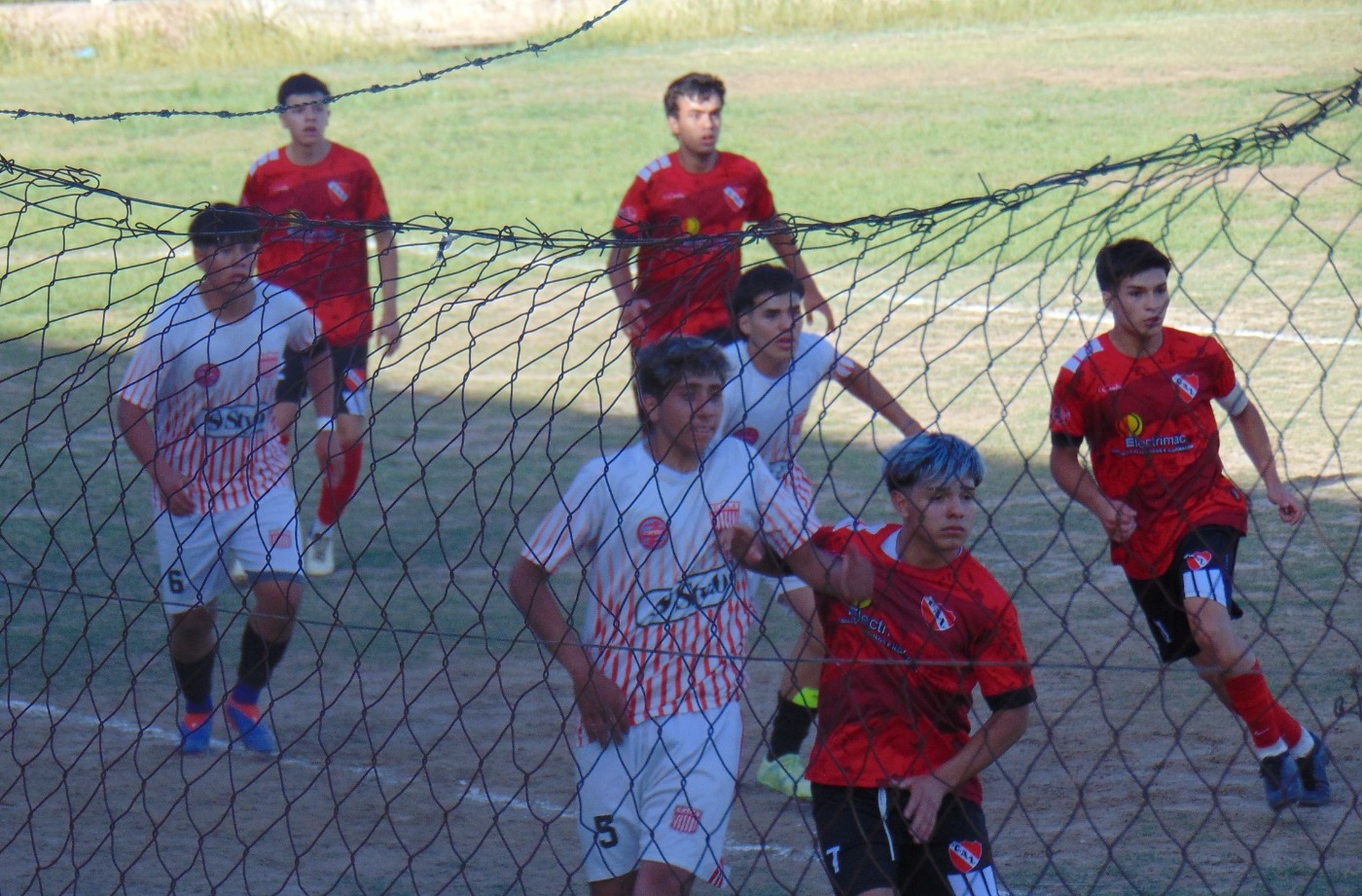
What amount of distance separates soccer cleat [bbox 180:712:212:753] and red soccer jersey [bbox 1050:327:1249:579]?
2.73 meters

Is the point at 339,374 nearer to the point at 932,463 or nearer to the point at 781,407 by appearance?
the point at 781,407

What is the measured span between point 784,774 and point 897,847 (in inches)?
59.9

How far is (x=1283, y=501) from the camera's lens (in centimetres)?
496

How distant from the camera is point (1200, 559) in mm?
4824

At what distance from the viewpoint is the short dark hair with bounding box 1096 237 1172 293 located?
4.64m

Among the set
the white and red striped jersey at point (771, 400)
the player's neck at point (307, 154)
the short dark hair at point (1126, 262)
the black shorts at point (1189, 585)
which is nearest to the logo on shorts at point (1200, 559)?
the black shorts at point (1189, 585)

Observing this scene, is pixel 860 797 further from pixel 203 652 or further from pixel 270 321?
pixel 270 321

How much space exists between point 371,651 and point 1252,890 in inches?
133

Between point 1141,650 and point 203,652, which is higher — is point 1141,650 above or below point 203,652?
below

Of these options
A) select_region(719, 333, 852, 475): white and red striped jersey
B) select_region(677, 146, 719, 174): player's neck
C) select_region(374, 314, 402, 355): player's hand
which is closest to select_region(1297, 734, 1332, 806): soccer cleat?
select_region(719, 333, 852, 475): white and red striped jersey

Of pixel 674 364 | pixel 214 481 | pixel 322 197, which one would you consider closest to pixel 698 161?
pixel 322 197

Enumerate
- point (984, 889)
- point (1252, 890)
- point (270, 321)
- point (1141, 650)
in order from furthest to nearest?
point (1141, 650) → point (270, 321) → point (1252, 890) → point (984, 889)

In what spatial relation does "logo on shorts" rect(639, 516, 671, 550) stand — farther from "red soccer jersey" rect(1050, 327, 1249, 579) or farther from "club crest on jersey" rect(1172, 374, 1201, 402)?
"club crest on jersey" rect(1172, 374, 1201, 402)

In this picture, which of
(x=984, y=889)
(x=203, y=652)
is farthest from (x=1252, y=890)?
(x=203, y=652)
